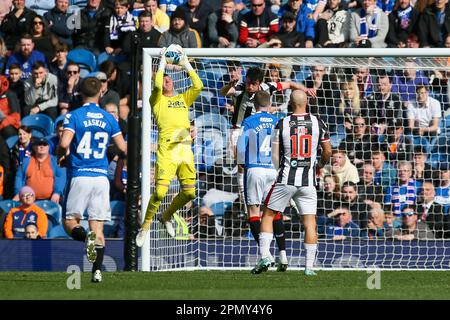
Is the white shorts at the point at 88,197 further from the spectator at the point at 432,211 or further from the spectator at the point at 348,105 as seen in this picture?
the spectator at the point at 432,211

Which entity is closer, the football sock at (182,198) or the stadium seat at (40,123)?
the football sock at (182,198)

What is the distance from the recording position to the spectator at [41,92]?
1838 centimetres

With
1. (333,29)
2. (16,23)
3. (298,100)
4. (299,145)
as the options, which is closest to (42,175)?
(16,23)

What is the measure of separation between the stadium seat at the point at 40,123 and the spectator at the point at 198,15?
2729mm

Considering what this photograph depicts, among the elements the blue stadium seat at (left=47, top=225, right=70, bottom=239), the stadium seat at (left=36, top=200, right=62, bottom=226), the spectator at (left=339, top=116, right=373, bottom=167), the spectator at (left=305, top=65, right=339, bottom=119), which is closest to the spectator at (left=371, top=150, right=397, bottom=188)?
the spectator at (left=339, top=116, right=373, bottom=167)

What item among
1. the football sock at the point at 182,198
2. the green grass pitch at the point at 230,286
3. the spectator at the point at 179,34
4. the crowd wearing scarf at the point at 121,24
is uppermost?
the crowd wearing scarf at the point at 121,24

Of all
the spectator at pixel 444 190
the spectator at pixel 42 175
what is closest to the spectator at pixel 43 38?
the spectator at pixel 42 175

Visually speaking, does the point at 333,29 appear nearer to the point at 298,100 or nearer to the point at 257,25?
the point at 257,25

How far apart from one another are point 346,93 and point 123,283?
6.09m

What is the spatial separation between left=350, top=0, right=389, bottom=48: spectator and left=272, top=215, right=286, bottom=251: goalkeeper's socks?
530cm

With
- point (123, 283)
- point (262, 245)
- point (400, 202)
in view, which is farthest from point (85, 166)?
point (400, 202)

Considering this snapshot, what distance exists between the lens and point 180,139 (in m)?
14.4

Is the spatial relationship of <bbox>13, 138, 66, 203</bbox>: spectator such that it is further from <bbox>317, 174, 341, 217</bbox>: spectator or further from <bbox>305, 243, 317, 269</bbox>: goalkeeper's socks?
<bbox>305, 243, 317, 269</bbox>: goalkeeper's socks

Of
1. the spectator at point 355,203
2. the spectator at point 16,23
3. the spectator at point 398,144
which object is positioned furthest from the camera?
the spectator at point 16,23
